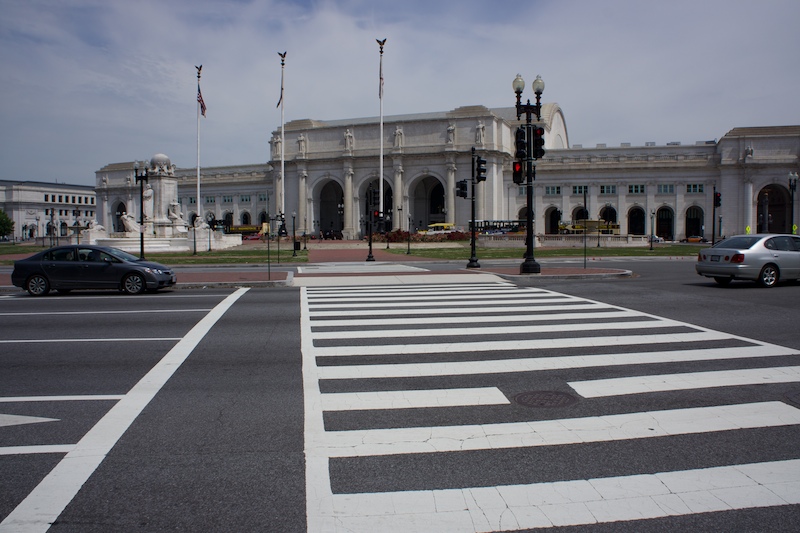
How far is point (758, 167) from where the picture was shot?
86.9m

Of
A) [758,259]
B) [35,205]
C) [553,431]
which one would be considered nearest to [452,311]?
[553,431]

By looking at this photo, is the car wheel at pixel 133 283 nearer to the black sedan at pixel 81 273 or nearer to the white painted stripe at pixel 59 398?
the black sedan at pixel 81 273

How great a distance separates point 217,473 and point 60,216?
16749cm

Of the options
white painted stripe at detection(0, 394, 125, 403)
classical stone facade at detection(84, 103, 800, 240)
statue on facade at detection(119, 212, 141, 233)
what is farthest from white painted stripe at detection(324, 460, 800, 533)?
classical stone facade at detection(84, 103, 800, 240)

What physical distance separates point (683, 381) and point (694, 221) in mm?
97699

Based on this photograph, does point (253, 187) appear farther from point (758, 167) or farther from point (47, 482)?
point (47, 482)

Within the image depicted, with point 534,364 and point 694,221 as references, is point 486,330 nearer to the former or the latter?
point 534,364

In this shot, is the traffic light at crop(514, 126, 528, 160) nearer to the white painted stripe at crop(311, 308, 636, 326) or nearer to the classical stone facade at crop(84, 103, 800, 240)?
the white painted stripe at crop(311, 308, 636, 326)

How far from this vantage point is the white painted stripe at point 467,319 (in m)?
11.5

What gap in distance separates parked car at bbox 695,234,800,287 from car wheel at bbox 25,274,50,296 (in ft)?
64.5

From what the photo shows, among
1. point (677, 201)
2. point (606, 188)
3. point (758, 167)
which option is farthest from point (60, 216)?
point (758, 167)

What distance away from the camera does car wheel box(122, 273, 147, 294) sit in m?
17.8

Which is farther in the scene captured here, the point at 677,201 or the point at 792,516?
the point at 677,201

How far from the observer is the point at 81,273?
58.0ft
